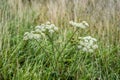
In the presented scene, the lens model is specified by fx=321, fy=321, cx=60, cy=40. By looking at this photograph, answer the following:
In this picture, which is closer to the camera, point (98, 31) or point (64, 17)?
point (98, 31)

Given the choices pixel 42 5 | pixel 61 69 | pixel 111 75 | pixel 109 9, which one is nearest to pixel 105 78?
pixel 111 75

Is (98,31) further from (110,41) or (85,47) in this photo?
(85,47)

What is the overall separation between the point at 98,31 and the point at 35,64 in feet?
3.83

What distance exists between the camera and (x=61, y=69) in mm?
3420

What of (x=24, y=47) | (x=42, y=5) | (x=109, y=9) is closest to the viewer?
(x=24, y=47)

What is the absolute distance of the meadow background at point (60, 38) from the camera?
11.0 ft

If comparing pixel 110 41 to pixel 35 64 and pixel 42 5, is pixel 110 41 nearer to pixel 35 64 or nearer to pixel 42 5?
pixel 35 64

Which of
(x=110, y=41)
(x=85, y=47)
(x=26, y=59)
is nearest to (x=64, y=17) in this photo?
(x=110, y=41)

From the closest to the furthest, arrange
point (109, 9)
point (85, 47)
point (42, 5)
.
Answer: point (85, 47), point (109, 9), point (42, 5)

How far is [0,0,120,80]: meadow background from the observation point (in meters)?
3.36

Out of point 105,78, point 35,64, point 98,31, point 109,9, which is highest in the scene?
point 109,9

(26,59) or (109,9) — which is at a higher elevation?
(109,9)

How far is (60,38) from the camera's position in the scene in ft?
12.6

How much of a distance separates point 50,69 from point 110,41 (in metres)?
1.04
